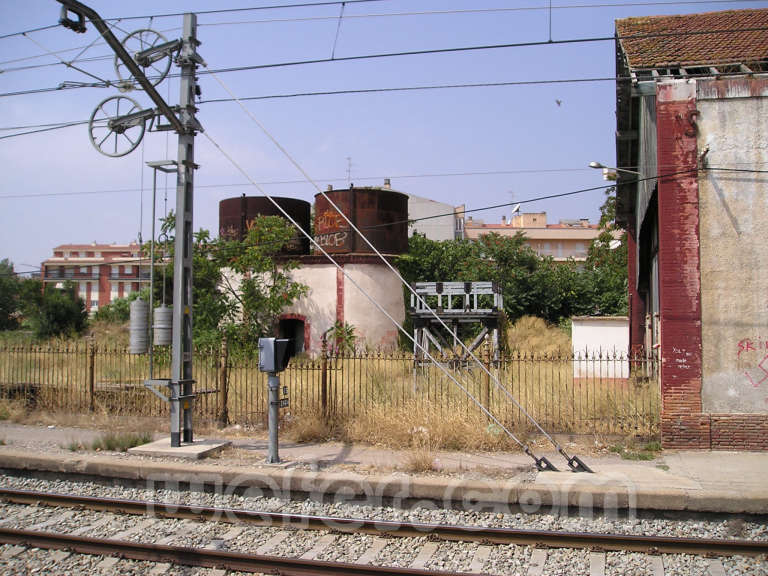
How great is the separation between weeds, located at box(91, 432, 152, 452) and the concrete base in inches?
10.1

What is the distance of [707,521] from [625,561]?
1725mm

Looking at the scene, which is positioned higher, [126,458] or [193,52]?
[193,52]

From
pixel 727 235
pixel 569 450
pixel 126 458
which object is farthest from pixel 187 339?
pixel 727 235

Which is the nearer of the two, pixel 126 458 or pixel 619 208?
pixel 126 458

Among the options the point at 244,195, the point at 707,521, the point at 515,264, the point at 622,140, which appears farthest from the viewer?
the point at 515,264

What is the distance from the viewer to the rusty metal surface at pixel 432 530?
6383 millimetres

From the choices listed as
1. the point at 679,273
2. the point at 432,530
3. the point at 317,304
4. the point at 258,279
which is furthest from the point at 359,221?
the point at 432,530

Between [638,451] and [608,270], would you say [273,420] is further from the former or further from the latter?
[608,270]

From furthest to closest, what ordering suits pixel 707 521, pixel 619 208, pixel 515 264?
pixel 515 264 < pixel 619 208 < pixel 707 521

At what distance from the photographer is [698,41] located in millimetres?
12578

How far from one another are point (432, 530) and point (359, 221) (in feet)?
63.5

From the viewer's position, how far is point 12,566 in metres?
6.26

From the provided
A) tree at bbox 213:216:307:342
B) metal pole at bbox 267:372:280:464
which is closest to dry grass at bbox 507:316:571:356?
tree at bbox 213:216:307:342

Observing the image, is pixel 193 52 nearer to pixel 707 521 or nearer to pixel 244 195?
pixel 707 521
